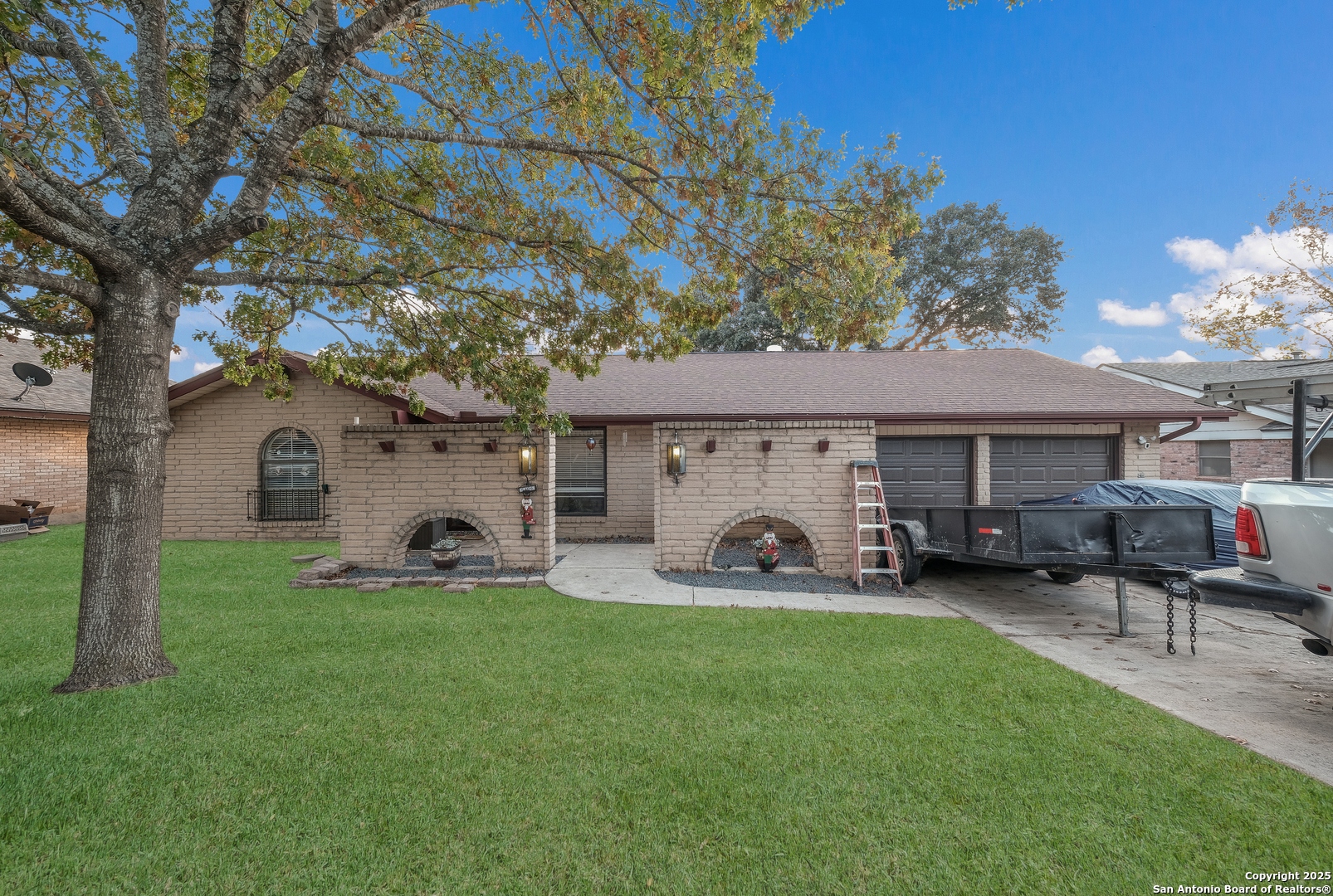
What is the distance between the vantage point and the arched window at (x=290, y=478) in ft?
37.7

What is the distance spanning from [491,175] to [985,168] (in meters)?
Result: 17.4

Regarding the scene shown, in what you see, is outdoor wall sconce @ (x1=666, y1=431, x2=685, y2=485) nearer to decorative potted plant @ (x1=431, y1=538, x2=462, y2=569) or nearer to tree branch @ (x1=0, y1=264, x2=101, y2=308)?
decorative potted plant @ (x1=431, y1=538, x2=462, y2=569)

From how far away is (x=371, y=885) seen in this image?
7.13 feet

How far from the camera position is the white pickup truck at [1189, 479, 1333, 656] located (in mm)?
3281

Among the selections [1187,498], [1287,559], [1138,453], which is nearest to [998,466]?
[1138,453]

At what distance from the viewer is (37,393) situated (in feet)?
45.9

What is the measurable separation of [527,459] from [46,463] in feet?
49.3

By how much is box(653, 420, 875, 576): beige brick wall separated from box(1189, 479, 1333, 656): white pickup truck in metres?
4.54

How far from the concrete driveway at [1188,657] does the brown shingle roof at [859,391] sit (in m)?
4.08

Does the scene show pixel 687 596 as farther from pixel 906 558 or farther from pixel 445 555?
pixel 445 555

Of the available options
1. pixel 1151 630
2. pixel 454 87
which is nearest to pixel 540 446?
pixel 454 87

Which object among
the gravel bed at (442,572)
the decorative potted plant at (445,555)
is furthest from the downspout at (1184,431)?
the decorative potted plant at (445,555)

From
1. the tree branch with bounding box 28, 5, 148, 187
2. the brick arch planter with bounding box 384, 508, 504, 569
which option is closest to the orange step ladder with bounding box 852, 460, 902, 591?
the brick arch planter with bounding box 384, 508, 504, 569

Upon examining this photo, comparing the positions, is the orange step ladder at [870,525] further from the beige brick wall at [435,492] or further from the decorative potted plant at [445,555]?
the decorative potted plant at [445,555]
